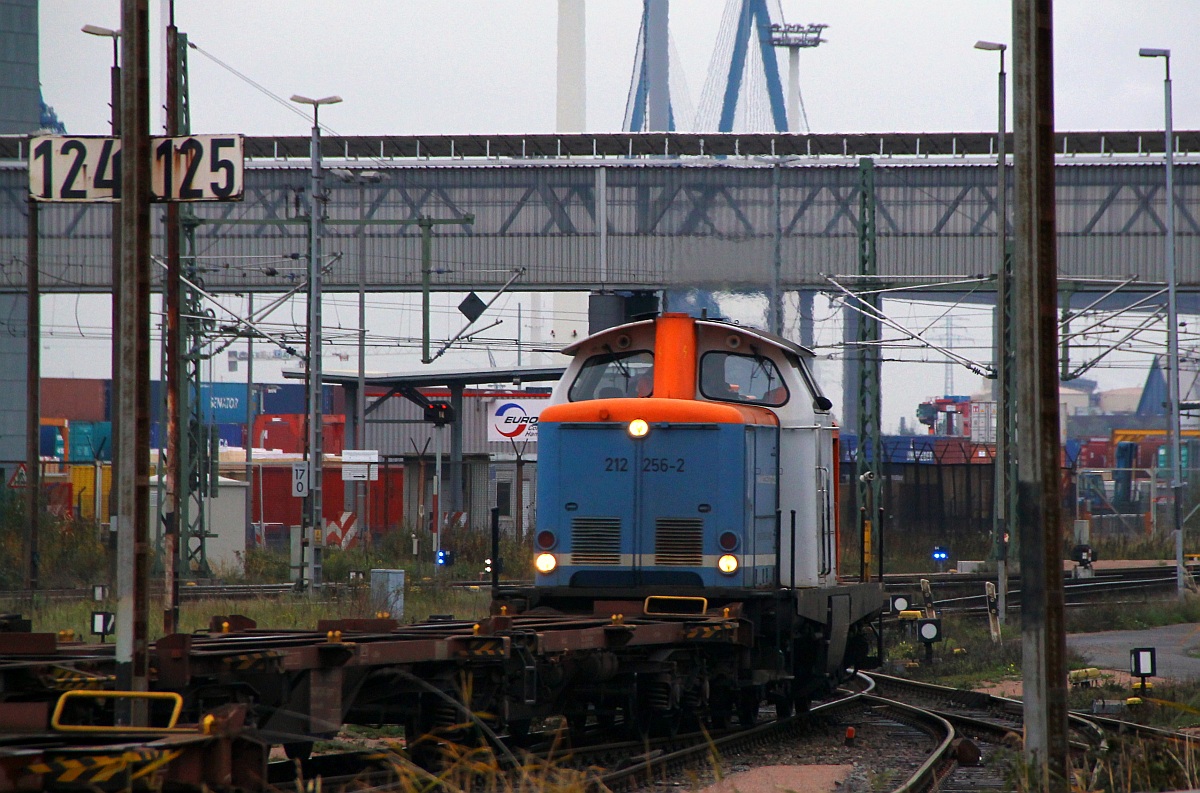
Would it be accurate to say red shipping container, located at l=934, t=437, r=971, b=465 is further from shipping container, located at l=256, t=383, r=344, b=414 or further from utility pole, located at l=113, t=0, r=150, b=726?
shipping container, located at l=256, t=383, r=344, b=414

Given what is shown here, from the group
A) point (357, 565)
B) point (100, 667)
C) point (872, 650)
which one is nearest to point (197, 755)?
point (100, 667)

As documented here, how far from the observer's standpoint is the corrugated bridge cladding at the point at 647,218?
3800 cm

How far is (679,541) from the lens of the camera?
1091cm

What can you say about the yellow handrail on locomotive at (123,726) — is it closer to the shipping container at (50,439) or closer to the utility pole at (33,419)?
the utility pole at (33,419)

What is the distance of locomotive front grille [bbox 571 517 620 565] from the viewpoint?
10977 mm

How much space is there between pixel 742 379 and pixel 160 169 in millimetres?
5246

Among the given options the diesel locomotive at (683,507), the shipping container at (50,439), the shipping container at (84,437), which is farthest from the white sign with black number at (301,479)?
the shipping container at (84,437)

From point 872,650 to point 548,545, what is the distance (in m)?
10.2

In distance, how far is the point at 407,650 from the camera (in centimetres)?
771

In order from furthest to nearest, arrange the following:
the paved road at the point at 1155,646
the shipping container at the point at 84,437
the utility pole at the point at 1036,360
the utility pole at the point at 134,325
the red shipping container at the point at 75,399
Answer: the red shipping container at the point at 75,399
the shipping container at the point at 84,437
the paved road at the point at 1155,646
the utility pole at the point at 134,325
the utility pole at the point at 1036,360

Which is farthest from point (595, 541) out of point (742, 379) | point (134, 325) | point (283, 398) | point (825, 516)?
point (283, 398)

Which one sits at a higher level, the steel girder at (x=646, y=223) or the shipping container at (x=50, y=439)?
the steel girder at (x=646, y=223)

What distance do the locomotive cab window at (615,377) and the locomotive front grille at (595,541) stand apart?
3.69ft

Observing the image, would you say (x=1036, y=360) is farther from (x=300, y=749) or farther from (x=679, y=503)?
(x=300, y=749)
